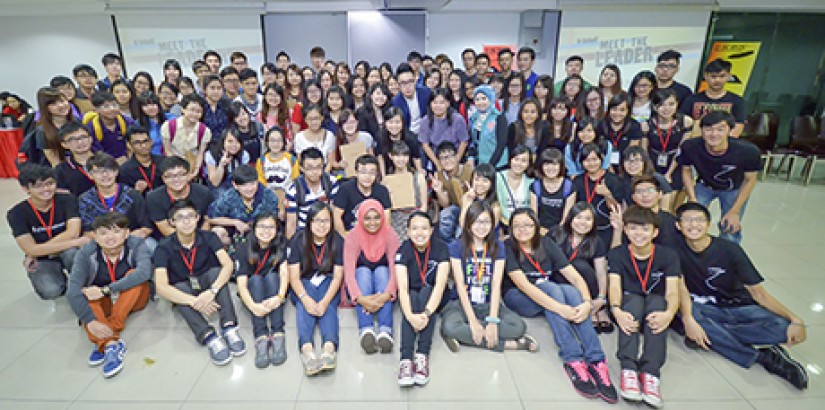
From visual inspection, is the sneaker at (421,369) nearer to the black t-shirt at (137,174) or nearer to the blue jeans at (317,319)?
the blue jeans at (317,319)

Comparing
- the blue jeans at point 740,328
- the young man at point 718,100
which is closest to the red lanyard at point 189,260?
the blue jeans at point 740,328

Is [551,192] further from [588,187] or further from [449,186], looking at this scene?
[449,186]

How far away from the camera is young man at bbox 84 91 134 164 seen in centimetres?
357

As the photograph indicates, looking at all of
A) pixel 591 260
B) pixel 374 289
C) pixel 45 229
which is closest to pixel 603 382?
pixel 591 260

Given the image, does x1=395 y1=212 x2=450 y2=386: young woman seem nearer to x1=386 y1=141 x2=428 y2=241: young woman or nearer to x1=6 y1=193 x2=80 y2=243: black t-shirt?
x1=386 y1=141 x2=428 y2=241: young woman

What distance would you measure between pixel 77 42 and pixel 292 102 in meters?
6.72

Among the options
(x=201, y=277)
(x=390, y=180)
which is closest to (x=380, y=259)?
(x=390, y=180)

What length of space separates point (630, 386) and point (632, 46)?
23.9ft

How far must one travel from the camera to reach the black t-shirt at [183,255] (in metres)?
2.70

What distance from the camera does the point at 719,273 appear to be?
99.3 inches

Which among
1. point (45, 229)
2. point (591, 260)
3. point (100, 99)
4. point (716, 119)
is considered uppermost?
point (100, 99)

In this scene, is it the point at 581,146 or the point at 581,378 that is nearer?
the point at 581,378

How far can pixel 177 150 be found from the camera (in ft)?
12.1

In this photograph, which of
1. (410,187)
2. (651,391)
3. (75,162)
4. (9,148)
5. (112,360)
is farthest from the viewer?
(9,148)
